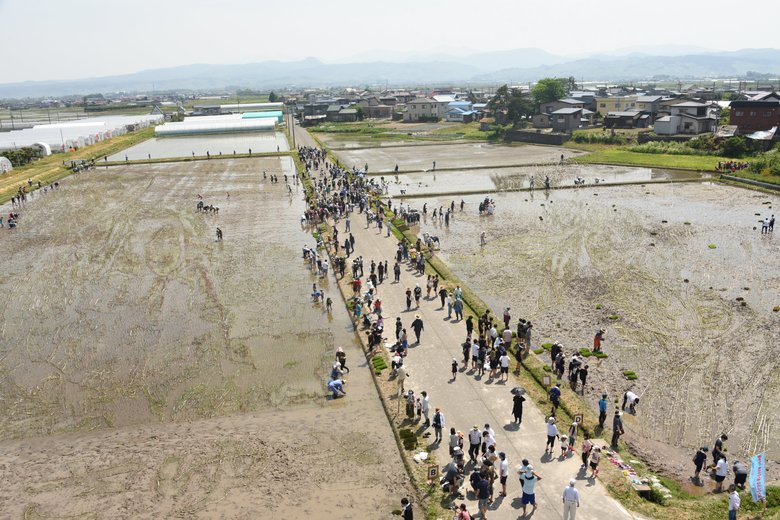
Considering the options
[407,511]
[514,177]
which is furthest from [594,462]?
[514,177]

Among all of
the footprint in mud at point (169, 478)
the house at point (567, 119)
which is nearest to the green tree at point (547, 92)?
the house at point (567, 119)

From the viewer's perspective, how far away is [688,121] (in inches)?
2136

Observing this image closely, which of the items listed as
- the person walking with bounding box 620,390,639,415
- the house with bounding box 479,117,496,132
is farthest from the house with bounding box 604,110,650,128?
the person walking with bounding box 620,390,639,415

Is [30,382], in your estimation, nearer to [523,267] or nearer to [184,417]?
[184,417]

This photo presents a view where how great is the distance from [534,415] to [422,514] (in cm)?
379

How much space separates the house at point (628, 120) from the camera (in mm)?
61469

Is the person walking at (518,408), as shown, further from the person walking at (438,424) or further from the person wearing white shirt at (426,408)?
the person wearing white shirt at (426,408)

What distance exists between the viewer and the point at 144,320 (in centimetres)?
1833

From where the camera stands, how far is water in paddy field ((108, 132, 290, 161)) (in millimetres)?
60706

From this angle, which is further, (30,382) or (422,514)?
(30,382)

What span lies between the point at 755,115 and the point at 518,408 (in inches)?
2063

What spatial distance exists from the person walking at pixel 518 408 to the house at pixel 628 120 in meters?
57.5

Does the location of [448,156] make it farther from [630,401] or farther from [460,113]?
[630,401]

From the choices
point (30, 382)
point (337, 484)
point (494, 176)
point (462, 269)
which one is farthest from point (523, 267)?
point (494, 176)
